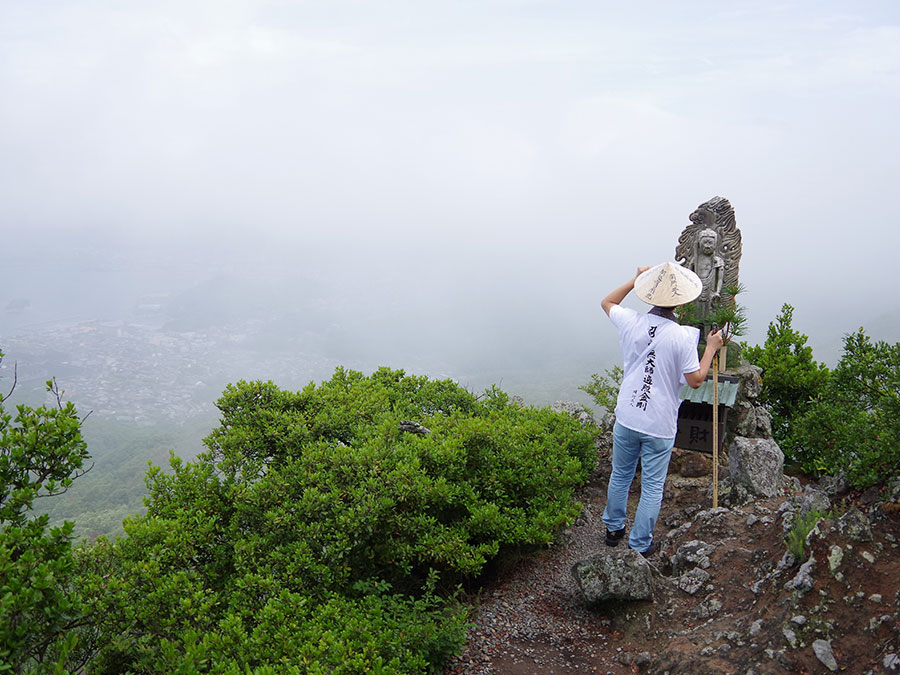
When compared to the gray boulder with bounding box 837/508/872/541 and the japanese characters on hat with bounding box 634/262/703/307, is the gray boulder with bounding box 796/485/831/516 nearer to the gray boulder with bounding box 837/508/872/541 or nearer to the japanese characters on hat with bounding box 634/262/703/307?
the gray boulder with bounding box 837/508/872/541

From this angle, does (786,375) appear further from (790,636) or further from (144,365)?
(144,365)

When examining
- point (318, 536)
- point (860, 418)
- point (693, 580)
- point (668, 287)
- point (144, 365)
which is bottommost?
point (144, 365)

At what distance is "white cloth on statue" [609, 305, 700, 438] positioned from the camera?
14.2 ft

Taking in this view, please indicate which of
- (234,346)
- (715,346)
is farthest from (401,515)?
(234,346)

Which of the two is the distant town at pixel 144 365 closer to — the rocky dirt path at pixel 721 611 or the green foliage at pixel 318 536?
the green foliage at pixel 318 536

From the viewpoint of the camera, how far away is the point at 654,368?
173 inches

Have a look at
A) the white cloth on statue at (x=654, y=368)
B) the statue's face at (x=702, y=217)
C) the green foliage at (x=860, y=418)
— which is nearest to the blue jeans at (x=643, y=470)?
the white cloth on statue at (x=654, y=368)

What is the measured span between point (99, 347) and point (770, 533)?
109508 mm

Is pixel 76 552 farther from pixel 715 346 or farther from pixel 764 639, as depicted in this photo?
pixel 715 346

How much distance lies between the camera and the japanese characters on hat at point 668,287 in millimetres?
4352

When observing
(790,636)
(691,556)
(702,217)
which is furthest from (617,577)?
(702,217)

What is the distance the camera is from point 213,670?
2955 millimetres

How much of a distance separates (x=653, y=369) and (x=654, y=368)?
0.4 inches

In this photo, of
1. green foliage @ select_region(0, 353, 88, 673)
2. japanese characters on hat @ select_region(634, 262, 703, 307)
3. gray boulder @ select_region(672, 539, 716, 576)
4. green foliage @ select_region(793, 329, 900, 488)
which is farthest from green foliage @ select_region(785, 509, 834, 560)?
green foliage @ select_region(0, 353, 88, 673)
